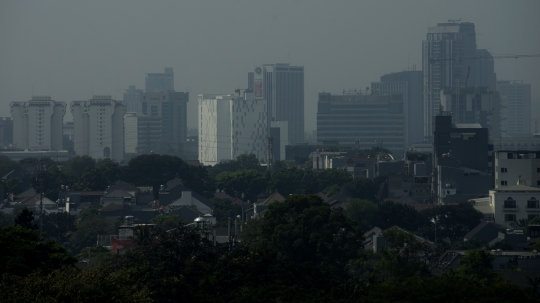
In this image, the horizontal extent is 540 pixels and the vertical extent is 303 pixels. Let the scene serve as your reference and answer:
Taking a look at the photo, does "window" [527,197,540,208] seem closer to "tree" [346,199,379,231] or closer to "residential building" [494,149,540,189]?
"residential building" [494,149,540,189]

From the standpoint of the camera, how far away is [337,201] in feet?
199

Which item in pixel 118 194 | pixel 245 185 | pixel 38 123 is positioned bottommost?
pixel 118 194

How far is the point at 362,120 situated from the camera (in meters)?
168

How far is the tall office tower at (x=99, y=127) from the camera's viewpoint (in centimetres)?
15400

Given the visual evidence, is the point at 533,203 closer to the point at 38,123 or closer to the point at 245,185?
the point at 245,185

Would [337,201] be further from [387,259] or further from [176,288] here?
[176,288]

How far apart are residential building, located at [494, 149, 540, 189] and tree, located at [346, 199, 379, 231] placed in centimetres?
1270

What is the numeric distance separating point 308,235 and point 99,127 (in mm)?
126058

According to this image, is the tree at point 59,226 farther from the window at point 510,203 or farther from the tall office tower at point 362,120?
the tall office tower at point 362,120

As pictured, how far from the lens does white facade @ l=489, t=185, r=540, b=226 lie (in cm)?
5344

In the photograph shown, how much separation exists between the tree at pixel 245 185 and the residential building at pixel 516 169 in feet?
54.0

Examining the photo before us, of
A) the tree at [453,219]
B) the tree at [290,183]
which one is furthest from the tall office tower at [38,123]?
the tree at [453,219]

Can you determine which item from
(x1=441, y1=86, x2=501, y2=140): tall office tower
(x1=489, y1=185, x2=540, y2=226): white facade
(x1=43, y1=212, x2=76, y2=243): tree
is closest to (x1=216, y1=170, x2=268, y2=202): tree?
(x1=489, y1=185, x2=540, y2=226): white facade

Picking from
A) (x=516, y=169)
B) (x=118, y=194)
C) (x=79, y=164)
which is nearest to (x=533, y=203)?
(x=516, y=169)
